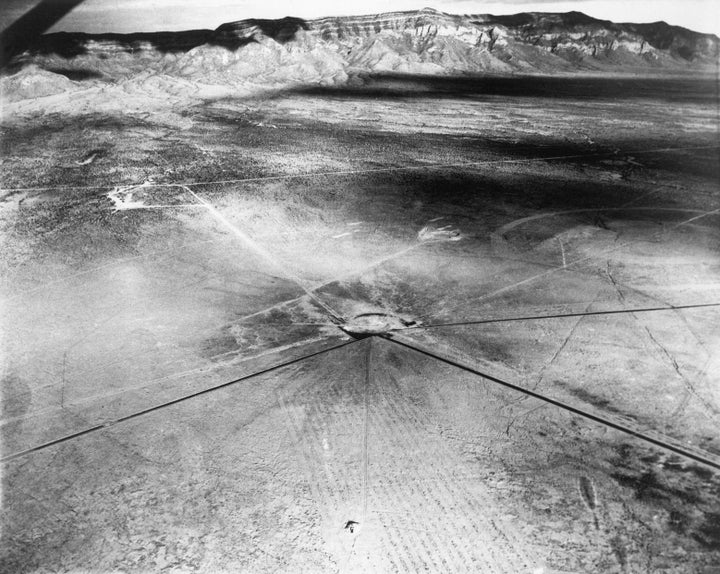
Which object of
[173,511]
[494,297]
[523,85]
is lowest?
[173,511]

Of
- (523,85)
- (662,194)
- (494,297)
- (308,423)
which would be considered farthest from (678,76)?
(308,423)

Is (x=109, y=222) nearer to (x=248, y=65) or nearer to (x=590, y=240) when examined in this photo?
(x=590, y=240)

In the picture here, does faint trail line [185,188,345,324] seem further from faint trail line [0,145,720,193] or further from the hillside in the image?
the hillside

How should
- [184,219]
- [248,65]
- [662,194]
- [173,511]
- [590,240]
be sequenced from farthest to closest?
[248,65], [662,194], [184,219], [590,240], [173,511]

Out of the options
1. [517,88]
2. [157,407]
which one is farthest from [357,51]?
[157,407]

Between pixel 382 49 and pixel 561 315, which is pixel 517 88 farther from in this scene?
pixel 561 315

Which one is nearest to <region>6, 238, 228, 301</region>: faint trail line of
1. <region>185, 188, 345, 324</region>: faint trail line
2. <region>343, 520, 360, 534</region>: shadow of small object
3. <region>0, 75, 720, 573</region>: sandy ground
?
<region>0, 75, 720, 573</region>: sandy ground
